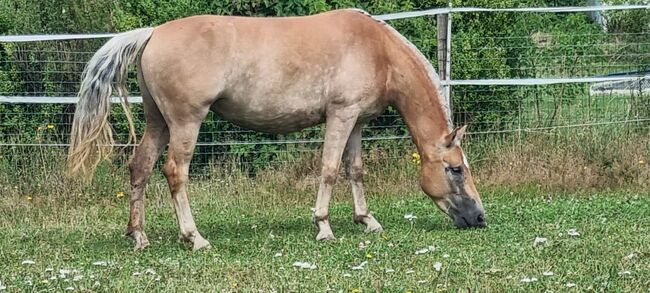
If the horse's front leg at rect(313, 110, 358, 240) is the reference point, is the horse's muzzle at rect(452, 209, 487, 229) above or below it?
below

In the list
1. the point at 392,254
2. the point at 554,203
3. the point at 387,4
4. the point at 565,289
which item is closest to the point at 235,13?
the point at 387,4

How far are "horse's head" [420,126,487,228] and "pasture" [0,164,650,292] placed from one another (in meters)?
0.18

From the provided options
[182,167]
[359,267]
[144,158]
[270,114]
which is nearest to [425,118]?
[270,114]

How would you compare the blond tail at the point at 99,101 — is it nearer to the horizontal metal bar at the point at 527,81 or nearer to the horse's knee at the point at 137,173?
the horse's knee at the point at 137,173

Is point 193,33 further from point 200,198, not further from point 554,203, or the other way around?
point 554,203

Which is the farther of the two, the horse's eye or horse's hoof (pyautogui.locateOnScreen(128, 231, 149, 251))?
the horse's eye

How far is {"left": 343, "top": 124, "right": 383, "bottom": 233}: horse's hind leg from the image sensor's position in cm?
873

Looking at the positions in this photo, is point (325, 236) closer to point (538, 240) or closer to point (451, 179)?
point (451, 179)

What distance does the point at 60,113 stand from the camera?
10625 millimetres

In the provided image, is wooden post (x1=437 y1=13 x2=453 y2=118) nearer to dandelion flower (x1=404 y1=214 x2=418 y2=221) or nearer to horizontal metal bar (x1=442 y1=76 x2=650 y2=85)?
horizontal metal bar (x1=442 y1=76 x2=650 y2=85)

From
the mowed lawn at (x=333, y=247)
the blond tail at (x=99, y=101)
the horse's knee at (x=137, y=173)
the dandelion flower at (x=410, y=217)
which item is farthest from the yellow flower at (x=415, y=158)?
the blond tail at (x=99, y=101)

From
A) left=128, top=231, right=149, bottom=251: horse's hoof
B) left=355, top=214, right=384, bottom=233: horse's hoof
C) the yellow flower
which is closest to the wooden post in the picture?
the yellow flower

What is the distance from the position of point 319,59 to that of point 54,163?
335 centimetres

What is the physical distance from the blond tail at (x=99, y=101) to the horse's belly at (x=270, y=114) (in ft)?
2.45
